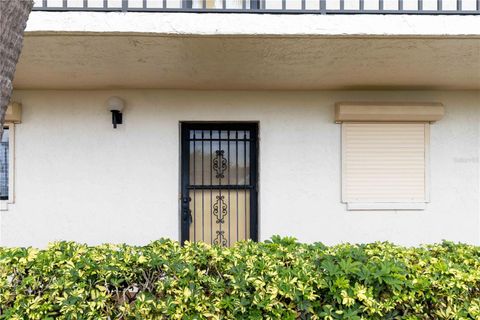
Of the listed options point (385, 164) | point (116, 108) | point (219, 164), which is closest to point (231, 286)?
point (219, 164)

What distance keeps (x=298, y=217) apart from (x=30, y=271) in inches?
116

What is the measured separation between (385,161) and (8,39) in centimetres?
414

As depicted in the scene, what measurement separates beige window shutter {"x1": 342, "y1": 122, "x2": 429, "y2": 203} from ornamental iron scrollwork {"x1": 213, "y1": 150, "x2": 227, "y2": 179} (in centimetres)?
→ 154

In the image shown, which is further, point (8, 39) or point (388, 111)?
point (388, 111)

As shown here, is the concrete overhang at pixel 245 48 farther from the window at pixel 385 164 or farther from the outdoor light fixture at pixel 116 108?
the window at pixel 385 164

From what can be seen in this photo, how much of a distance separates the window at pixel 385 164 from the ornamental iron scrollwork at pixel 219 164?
154 centimetres

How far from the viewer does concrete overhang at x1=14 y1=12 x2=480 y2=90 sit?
2.81 meters

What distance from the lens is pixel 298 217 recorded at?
14.3 feet

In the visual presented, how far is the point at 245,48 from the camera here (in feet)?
10.0

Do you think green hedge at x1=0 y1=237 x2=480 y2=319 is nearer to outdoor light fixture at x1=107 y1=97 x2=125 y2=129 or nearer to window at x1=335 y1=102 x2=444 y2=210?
window at x1=335 y1=102 x2=444 y2=210

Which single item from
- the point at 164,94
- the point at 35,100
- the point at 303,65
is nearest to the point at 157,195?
the point at 164,94

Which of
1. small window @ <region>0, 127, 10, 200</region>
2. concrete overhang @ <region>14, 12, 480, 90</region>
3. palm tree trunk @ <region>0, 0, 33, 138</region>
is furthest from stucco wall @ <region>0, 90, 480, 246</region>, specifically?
palm tree trunk @ <region>0, 0, 33, 138</region>

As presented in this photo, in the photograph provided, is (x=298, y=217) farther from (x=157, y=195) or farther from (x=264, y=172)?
(x=157, y=195)

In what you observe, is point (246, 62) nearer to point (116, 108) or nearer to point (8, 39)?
point (116, 108)
